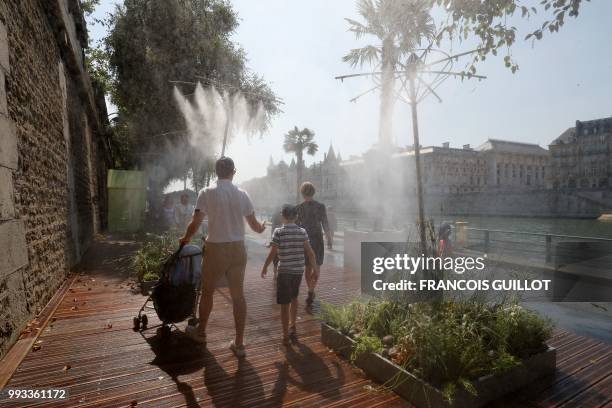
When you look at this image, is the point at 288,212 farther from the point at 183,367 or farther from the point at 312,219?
the point at 183,367

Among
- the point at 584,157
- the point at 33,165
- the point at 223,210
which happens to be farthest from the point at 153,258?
the point at 584,157

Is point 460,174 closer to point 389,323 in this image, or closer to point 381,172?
point 381,172

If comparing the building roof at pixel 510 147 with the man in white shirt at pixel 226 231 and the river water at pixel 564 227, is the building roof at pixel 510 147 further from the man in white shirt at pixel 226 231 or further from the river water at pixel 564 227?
the man in white shirt at pixel 226 231

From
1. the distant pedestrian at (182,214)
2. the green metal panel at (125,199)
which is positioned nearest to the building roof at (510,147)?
the green metal panel at (125,199)

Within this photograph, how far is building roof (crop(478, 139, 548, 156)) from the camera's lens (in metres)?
91.0

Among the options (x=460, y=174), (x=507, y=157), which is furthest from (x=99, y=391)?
(x=507, y=157)

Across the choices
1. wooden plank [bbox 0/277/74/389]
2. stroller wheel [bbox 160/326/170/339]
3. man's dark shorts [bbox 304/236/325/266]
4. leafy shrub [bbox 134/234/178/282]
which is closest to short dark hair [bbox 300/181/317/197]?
man's dark shorts [bbox 304/236/325/266]

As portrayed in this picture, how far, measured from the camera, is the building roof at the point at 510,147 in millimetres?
90988

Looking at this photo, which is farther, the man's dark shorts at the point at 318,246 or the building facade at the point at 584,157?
the building facade at the point at 584,157

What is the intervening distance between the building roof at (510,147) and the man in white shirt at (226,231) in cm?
9771

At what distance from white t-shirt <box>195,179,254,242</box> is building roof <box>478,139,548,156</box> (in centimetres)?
9776

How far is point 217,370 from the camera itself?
12.0 feet

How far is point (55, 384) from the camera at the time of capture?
3.36m

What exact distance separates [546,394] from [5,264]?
18.3 ft
